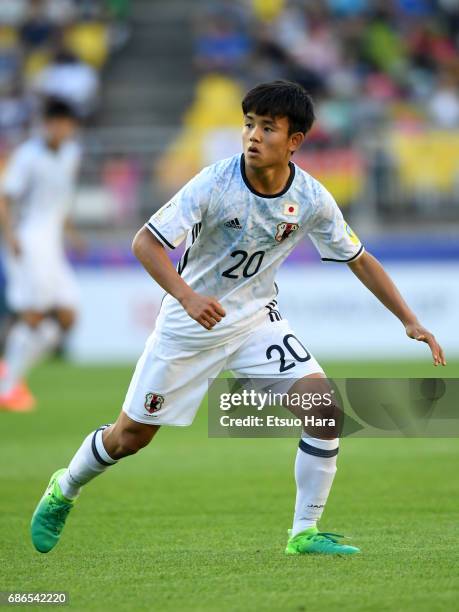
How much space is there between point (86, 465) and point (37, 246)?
735 centimetres

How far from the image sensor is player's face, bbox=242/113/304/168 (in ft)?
18.2

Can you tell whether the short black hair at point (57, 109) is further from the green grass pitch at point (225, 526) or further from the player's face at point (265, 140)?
the player's face at point (265, 140)

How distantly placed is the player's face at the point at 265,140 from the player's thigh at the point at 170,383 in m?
0.90

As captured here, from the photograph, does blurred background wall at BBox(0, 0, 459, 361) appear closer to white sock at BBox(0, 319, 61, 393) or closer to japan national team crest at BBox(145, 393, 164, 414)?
white sock at BBox(0, 319, 61, 393)

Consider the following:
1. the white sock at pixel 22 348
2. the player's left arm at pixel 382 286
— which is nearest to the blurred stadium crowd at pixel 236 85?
the white sock at pixel 22 348

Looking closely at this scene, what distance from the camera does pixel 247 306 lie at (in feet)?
19.2

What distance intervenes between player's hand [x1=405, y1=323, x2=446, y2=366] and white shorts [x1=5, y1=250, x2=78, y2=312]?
7519 mm

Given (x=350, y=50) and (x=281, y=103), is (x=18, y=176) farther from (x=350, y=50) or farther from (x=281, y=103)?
(x=350, y=50)

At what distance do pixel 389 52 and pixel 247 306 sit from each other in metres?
17.3

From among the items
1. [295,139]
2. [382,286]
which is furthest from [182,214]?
[382,286]

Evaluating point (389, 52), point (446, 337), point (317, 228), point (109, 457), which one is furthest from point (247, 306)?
point (389, 52)

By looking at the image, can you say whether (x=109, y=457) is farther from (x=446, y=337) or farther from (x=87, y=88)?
(x=87, y=88)

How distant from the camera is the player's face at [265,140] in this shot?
5551 millimetres

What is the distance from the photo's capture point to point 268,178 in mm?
5676
